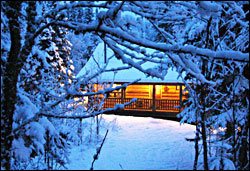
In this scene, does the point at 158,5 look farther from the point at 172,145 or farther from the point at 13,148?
the point at 172,145

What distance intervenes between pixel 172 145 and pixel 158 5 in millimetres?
9176

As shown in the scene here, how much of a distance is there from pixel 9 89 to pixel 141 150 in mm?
8012

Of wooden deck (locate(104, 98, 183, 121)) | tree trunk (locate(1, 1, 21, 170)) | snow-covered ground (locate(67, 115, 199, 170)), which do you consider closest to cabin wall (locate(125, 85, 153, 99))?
wooden deck (locate(104, 98, 183, 121))

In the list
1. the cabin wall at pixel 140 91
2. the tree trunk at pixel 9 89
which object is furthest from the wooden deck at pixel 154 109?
the tree trunk at pixel 9 89

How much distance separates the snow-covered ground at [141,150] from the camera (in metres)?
8.14

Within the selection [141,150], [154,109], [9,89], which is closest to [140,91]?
[154,109]

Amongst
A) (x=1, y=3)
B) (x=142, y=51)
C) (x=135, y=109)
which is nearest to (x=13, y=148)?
(x=1, y=3)

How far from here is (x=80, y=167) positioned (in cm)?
788

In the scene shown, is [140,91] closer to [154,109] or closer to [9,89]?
[154,109]

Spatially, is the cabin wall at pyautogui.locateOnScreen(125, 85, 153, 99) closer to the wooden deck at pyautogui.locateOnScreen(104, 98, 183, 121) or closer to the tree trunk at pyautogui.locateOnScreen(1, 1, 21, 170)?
the wooden deck at pyautogui.locateOnScreen(104, 98, 183, 121)

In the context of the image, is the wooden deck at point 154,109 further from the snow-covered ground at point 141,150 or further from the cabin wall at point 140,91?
the cabin wall at point 140,91

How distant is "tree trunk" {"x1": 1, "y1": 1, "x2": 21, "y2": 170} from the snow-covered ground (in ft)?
18.7

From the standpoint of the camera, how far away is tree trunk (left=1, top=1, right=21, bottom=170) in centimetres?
255

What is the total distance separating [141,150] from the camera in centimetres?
977
